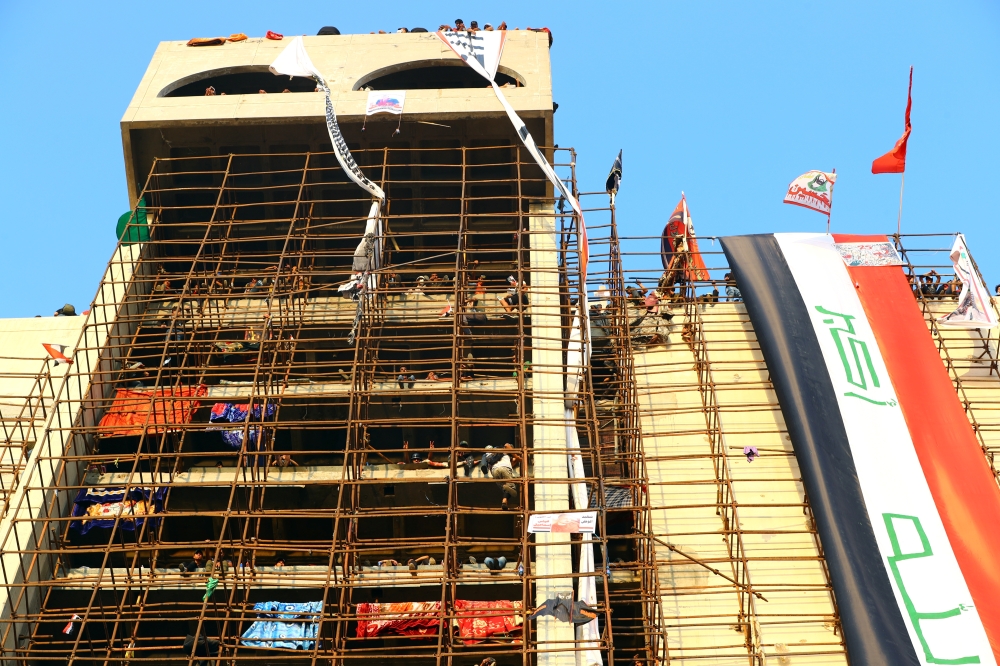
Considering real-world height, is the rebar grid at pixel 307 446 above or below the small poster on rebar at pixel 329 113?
below

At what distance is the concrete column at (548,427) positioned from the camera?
27.6 meters

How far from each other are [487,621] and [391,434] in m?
11.4

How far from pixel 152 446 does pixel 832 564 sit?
771 inches

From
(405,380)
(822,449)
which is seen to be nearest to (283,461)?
(405,380)

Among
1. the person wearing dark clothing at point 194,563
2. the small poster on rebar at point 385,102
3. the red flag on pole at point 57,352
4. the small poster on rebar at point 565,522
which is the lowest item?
the small poster on rebar at point 565,522

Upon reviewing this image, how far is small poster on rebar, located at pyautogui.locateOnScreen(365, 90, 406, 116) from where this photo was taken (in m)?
41.7

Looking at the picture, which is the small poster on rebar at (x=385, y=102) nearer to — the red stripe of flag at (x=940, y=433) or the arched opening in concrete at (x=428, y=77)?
the arched opening in concrete at (x=428, y=77)

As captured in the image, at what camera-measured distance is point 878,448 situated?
30.9 metres

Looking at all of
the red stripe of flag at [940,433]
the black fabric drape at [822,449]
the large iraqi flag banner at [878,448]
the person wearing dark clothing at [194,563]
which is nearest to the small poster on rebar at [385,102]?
the black fabric drape at [822,449]

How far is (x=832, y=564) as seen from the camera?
1125 inches

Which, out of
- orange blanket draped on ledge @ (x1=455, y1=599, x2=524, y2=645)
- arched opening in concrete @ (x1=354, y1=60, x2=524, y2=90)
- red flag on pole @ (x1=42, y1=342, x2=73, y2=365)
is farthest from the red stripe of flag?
red flag on pole @ (x1=42, y1=342, x2=73, y2=365)

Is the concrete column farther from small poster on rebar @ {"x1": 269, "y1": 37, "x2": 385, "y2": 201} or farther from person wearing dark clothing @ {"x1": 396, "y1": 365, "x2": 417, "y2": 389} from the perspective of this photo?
small poster on rebar @ {"x1": 269, "y1": 37, "x2": 385, "y2": 201}

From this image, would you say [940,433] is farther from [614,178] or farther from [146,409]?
[146,409]

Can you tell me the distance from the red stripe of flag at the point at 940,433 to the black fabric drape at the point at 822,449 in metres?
1.85
